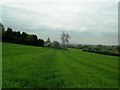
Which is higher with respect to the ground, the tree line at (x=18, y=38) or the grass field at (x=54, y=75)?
the tree line at (x=18, y=38)

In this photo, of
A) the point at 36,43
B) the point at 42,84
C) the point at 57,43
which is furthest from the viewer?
the point at 57,43

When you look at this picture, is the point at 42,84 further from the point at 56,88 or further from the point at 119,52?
the point at 119,52

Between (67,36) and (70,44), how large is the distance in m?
8.57

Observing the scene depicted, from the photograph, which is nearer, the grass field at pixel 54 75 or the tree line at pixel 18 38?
the grass field at pixel 54 75

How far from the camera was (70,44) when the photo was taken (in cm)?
15675

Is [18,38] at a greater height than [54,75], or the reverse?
[18,38]

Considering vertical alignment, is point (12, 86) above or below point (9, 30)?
below

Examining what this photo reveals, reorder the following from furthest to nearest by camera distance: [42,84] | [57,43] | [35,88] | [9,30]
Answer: [57,43], [9,30], [42,84], [35,88]

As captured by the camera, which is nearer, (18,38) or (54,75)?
(54,75)

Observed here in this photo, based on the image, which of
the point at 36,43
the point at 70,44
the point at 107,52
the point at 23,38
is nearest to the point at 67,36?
the point at 70,44

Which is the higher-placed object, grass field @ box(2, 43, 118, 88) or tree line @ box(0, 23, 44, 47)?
tree line @ box(0, 23, 44, 47)

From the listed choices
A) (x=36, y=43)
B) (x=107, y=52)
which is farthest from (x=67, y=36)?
(x=107, y=52)

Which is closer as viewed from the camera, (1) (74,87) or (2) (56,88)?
(2) (56,88)

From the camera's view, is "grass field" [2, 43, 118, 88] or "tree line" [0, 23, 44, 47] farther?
"tree line" [0, 23, 44, 47]
